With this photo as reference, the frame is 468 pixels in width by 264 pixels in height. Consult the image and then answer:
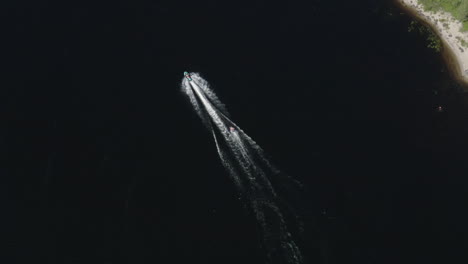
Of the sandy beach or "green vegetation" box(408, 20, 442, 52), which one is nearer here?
the sandy beach

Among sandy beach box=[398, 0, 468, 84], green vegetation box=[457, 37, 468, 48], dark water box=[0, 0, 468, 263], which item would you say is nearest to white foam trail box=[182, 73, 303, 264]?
dark water box=[0, 0, 468, 263]

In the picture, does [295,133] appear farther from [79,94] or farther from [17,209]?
[17,209]

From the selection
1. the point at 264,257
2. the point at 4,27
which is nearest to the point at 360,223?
the point at 264,257

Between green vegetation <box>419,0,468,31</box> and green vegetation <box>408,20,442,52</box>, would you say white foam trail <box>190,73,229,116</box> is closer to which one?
green vegetation <box>408,20,442,52</box>

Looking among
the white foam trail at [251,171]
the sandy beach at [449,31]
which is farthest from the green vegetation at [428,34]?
the white foam trail at [251,171]

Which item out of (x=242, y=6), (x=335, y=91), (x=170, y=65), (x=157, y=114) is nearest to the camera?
(x=157, y=114)

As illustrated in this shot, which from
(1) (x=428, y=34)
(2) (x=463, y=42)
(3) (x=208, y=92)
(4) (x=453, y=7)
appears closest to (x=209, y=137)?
(3) (x=208, y=92)

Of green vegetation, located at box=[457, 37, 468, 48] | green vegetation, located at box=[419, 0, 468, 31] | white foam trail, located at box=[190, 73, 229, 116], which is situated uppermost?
green vegetation, located at box=[419, 0, 468, 31]

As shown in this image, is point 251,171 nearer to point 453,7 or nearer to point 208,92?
point 208,92
